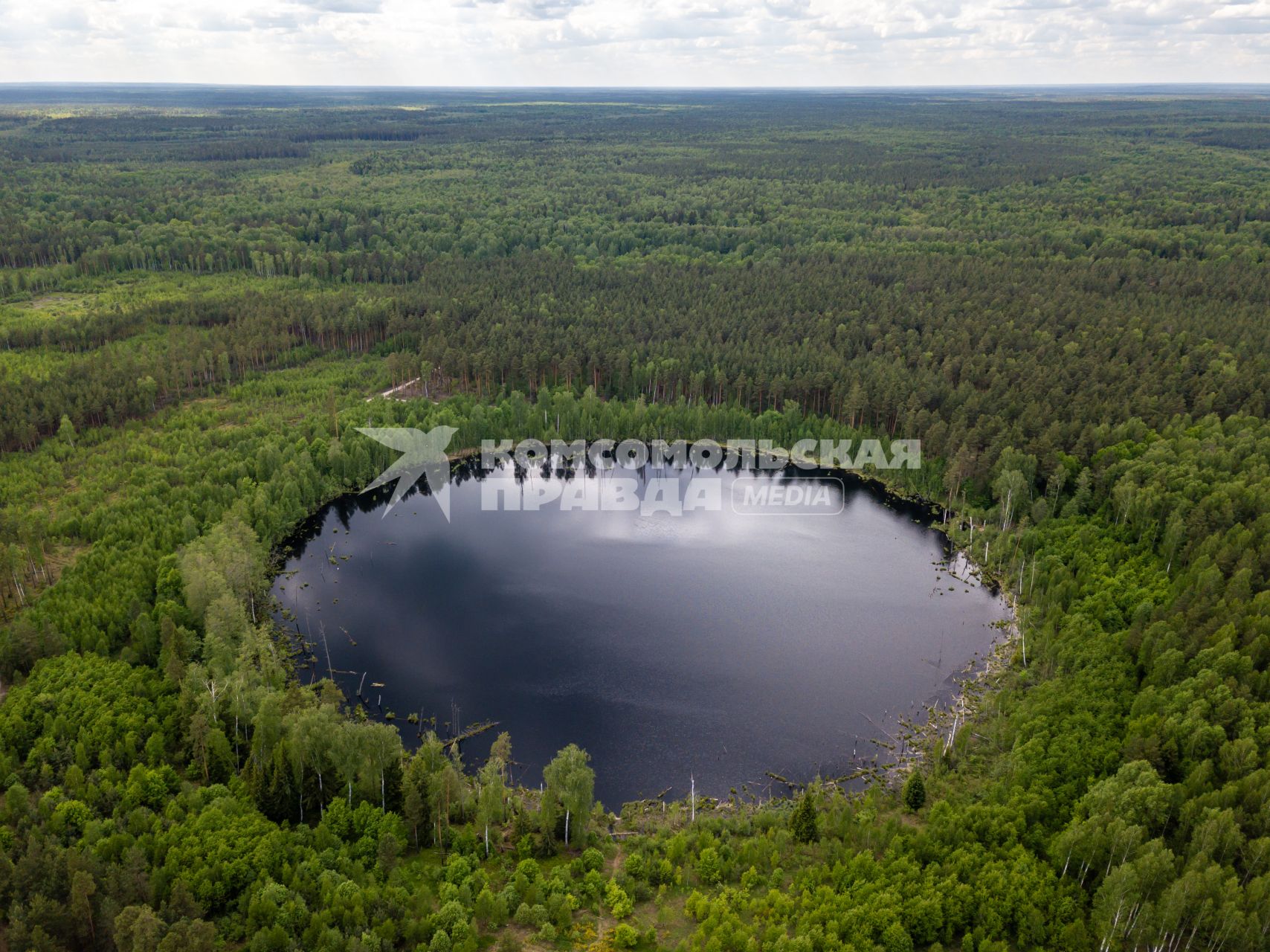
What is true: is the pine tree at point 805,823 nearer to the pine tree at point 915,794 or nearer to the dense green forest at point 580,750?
the dense green forest at point 580,750

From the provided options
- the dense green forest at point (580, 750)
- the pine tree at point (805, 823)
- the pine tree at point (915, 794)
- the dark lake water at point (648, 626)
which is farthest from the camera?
the dark lake water at point (648, 626)

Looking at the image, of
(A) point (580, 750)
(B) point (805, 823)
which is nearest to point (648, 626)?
(A) point (580, 750)

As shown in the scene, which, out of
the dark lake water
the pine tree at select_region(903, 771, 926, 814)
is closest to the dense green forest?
the pine tree at select_region(903, 771, 926, 814)

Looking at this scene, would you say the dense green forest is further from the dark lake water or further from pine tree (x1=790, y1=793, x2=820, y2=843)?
the dark lake water

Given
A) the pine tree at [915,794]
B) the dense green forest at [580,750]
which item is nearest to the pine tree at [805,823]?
the dense green forest at [580,750]

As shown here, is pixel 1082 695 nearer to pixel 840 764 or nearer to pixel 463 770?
pixel 840 764

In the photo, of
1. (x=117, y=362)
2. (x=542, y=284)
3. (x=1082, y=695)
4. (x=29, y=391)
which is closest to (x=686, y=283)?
(x=542, y=284)
